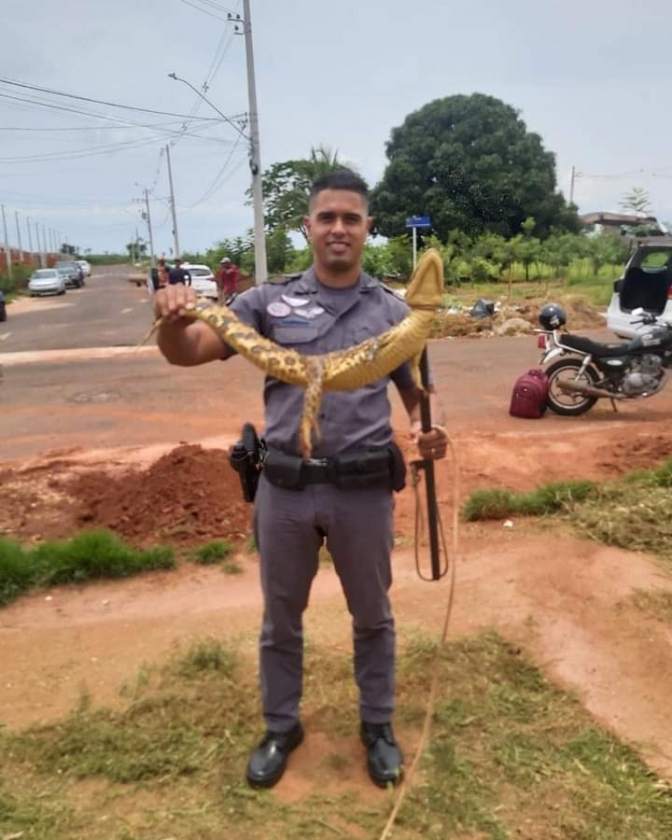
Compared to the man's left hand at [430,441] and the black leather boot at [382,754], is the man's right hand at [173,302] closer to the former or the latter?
the man's left hand at [430,441]

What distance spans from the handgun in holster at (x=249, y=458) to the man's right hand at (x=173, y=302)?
0.68 m

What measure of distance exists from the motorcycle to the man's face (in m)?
6.08

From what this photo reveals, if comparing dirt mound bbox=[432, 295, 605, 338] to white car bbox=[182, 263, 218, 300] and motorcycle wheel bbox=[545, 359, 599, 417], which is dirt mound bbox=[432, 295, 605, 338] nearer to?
motorcycle wheel bbox=[545, 359, 599, 417]

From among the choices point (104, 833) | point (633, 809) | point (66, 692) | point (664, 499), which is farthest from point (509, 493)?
point (104, 833)

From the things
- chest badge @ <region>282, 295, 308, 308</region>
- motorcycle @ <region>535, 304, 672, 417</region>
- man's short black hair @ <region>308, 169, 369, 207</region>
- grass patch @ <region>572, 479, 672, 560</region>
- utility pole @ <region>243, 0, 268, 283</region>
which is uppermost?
utility pole @ <region>243, 0, 268, 283</region>

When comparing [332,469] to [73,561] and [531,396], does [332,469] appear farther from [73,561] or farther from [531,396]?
[531,396]

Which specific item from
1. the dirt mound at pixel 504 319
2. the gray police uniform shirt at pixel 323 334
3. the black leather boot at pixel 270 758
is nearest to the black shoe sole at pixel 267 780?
the black leather boot at pixel 270 758

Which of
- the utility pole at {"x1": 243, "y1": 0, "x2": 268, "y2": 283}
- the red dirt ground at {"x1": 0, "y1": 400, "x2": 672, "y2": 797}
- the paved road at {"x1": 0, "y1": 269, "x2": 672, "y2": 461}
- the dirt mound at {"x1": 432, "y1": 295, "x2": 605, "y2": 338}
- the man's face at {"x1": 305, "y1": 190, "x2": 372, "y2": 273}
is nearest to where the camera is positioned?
the man's face at {"x1": 305, "y1": 190, "x2": 372, "y2": 273}

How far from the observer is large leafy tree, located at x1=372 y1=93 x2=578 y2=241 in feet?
97.2

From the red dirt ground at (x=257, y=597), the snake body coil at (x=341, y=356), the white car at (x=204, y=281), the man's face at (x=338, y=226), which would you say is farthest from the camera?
the white car at (x=204, y=281)

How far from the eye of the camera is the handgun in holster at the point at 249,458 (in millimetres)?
2625

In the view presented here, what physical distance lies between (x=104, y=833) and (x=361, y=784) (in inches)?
34.5

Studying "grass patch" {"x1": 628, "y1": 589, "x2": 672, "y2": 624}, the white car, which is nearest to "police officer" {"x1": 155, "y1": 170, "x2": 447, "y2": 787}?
"grass patch" {"x1": 628, "y1": 589, "x2": 672, "y2": 624}

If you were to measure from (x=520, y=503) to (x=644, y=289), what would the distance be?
6650mm
